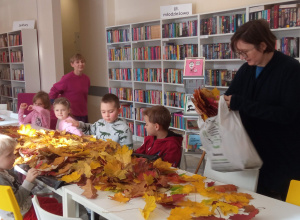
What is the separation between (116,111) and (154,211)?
60.9 inches

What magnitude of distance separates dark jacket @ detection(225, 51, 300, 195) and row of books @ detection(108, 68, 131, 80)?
4590 millimetres

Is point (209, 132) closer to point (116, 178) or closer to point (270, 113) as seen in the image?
point (270, 113)

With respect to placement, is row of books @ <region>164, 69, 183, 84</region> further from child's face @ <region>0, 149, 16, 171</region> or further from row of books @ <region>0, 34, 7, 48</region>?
row of books @ <region>0, 34, 7, 48</region>

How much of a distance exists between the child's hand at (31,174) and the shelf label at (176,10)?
3874 mm

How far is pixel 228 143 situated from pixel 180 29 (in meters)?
3.82

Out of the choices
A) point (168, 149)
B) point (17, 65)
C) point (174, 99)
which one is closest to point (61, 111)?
point (168, 149)

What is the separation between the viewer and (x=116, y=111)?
294 cm

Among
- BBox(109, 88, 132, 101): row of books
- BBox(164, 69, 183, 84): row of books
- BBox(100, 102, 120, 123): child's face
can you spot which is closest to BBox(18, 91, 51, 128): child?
BBox(100, 102, 120, 123): child's face

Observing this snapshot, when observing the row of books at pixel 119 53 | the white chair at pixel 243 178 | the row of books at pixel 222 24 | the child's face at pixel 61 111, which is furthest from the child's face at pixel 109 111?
the row of books at pixel 119 53

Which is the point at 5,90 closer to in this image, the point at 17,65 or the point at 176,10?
the point at 17,65

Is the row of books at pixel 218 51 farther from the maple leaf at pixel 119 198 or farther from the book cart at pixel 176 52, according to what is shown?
the maple leaf at pixel 119 198

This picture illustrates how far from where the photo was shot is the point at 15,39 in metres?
7.46

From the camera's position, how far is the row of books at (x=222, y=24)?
4548mm

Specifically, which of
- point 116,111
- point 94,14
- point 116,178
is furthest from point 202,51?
point 116,178
